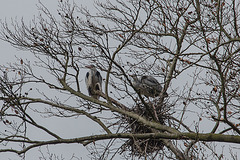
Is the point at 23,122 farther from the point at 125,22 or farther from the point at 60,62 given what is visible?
the point at 125,22

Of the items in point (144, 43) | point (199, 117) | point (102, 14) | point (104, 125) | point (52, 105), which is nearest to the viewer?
point (199, 117)

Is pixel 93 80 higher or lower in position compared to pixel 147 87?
higher

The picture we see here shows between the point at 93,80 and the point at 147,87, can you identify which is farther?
the point at 93,80

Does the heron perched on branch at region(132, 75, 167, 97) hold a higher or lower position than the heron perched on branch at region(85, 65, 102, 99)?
lower

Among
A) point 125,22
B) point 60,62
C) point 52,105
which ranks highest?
point 125,22

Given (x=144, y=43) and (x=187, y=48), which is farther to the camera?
(x=144, y=43)

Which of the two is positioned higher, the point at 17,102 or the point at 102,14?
the point at 102,14

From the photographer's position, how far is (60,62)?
24.1ft

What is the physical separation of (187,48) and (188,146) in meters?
2.18

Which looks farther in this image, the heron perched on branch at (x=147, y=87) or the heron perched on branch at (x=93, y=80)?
the heron perched on branch at (x=93, y=80)

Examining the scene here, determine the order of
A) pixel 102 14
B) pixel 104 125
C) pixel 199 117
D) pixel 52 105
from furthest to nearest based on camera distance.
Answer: pixel 102 14
pixel 52 105
pixel 104 125
pixel 199 117

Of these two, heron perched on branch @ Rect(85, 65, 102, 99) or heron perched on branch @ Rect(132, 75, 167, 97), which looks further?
heron perched on branch @ Rect(85, 65, 102, 99)

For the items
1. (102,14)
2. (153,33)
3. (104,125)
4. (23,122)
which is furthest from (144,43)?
(23,122)

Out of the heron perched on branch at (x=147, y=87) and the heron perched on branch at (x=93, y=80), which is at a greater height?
the heron perched on branch at (x=93, y=80)
